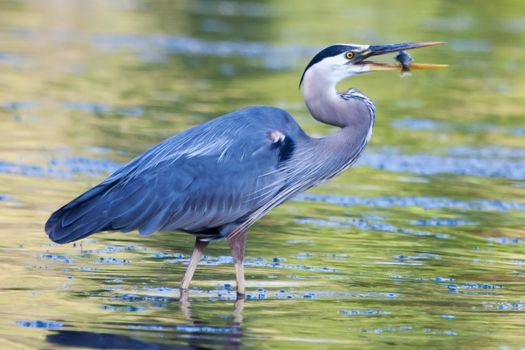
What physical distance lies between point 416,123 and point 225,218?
842 cm

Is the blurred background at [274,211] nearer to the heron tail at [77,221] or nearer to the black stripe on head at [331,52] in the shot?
the heron tail at [77,221]

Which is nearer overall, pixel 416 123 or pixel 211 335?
pixel 211 335

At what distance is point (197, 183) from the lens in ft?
26.2

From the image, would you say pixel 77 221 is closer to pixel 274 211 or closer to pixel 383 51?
pixel 383 51

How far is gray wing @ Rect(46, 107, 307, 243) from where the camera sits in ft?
25.8

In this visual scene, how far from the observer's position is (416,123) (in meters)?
16.1

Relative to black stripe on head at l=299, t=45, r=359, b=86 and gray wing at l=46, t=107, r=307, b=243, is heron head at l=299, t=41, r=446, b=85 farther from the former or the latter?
gray wing at l=46, t=107, r=307, b=243

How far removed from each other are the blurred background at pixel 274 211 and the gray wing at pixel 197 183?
414 millimetres

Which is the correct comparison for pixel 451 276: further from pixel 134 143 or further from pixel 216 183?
pixel 134 143

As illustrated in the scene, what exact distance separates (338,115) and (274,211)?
9.15 feet

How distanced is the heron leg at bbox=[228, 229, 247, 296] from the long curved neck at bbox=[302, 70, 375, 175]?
0.73 metres

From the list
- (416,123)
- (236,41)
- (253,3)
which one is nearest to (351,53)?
(416,123)

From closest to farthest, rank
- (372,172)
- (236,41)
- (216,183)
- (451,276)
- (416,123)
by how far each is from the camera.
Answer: (216,183) < (451,276) < (372,172) < (416,123) < (236,41)

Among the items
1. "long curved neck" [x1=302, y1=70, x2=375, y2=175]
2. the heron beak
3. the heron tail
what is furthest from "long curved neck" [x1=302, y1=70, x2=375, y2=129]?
the heron tail
